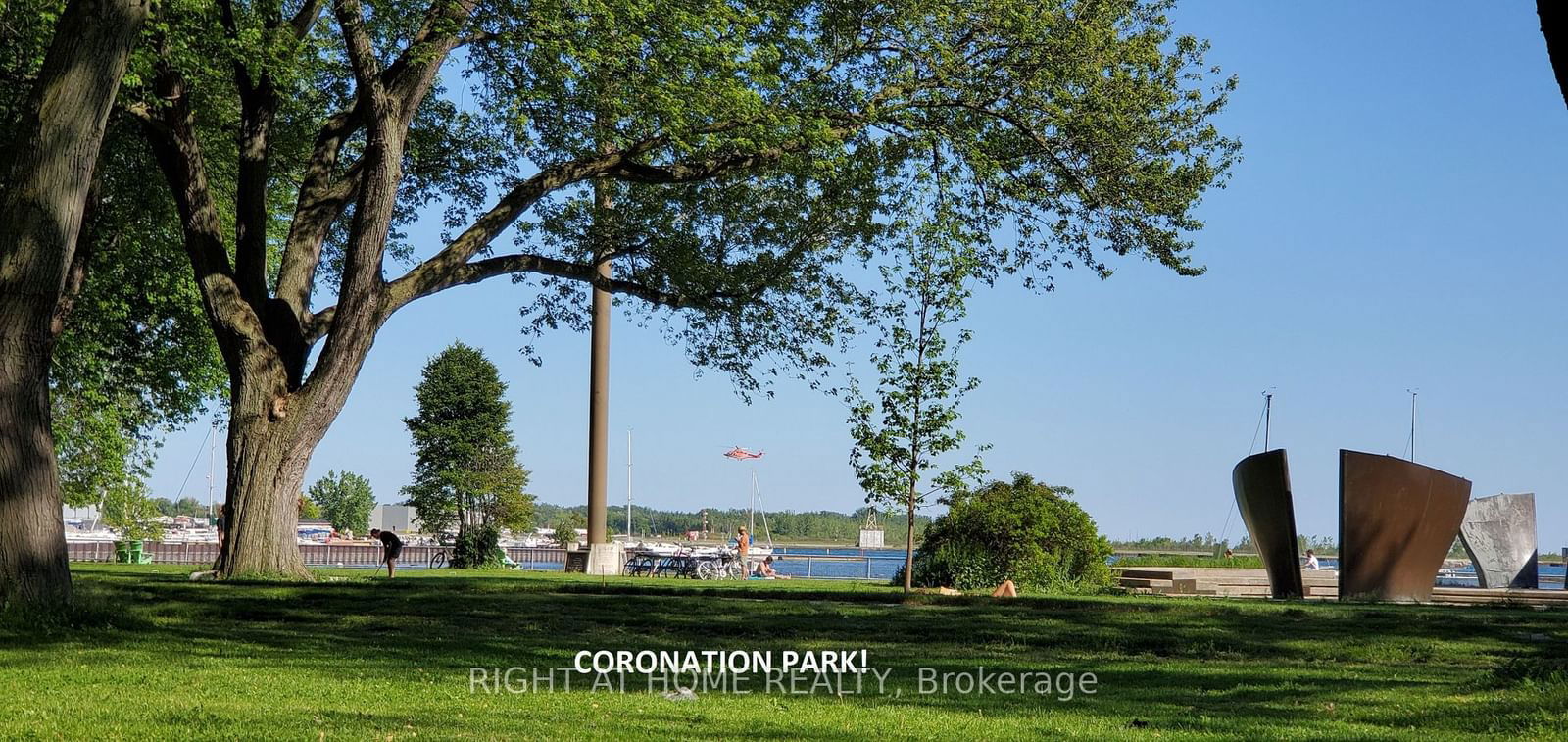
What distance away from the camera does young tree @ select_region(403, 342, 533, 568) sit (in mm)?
70938

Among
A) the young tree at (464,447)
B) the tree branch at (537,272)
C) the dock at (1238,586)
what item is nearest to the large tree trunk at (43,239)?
the tree branch at (537,272)

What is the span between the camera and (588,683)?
Result: 26.9 ft

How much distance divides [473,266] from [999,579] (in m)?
10.1

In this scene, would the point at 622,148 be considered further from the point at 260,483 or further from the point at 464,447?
the point at 464,447

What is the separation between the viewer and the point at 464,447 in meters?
70.9

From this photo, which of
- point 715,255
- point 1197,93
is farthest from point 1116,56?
point 715,255

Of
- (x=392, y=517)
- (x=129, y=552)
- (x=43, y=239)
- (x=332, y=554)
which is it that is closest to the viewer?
(x=43, y=239)

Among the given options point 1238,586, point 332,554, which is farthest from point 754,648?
point 332,554

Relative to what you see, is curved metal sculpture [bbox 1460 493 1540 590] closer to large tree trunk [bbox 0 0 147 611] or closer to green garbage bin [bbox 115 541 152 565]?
large tree trunk [bbox 0 0 147 611]

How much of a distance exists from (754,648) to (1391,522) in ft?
48.9

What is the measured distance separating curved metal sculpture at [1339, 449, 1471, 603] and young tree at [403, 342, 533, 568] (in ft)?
179

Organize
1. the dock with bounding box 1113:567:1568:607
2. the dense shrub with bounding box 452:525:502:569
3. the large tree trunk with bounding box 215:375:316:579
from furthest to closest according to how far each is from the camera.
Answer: the dense shrub with bounding box 452:525:502:569
the dock with bounding box 1113:567:1568:607
the large tree trunk with bounding box 215:375:316:579

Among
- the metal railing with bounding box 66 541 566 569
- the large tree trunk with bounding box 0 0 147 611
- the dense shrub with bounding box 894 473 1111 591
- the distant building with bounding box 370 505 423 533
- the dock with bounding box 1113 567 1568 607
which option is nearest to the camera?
the large tree trunk with bounding box 0 0 147 611

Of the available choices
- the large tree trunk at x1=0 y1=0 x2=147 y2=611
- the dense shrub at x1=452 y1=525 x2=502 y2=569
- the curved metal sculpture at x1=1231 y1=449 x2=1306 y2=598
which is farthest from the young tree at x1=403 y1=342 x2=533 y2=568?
the large tree trunk at x1=0 y1=0 x2=147 y2=611
